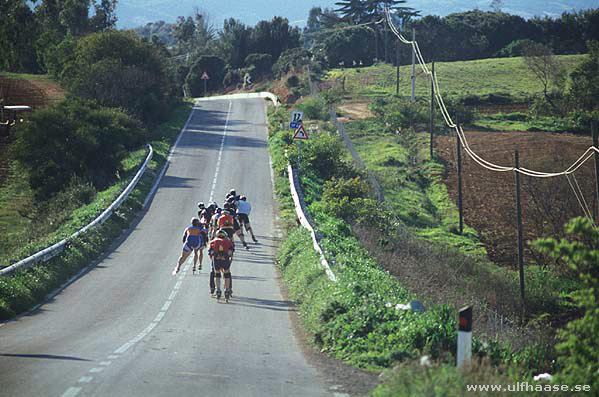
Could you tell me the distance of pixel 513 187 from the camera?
45.6m

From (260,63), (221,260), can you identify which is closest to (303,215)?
(221,260)

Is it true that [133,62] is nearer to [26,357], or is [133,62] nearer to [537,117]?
[537,117]

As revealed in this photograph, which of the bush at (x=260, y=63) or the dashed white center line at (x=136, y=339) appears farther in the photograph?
the bush at (x=260, y=63)

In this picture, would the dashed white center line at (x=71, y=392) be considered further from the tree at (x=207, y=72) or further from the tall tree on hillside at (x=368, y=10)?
the tall tree on hillside at (x=368, y=10)

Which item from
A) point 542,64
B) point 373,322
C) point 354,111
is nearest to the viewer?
point 373,322

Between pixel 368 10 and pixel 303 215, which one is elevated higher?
pixel 368 10

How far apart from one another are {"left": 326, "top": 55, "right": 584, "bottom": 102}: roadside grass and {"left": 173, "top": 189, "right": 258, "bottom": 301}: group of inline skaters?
52.3 m

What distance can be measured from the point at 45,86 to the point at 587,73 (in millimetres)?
47226

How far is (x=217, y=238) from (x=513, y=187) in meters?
29.3

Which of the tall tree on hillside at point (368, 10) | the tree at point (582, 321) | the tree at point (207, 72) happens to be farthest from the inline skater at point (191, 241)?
the tall tree on hillside at point (368, 10)

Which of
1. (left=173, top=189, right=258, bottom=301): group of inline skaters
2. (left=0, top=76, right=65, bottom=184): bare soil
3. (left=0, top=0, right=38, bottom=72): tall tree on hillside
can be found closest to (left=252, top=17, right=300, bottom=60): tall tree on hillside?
(left=0, top=0, right=38, bottom=72): tall tree on hillside

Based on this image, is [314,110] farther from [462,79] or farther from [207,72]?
[207,72]

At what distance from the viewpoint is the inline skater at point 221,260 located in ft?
61.7

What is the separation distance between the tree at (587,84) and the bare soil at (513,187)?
12.5 metres
